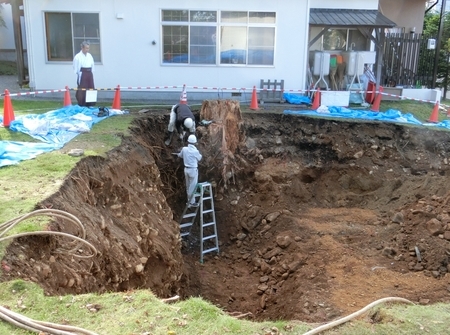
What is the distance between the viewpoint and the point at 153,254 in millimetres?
8016

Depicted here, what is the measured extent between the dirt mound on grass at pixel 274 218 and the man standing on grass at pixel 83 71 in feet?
8.01

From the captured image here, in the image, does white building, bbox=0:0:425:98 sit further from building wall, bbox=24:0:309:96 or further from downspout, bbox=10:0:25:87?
downspout, bbox=10:0:25:87

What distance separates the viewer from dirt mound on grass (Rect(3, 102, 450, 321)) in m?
6.72

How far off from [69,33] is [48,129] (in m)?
6.74

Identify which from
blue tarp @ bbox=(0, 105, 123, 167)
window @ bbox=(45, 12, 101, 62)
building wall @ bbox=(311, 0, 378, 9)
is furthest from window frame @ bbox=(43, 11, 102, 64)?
building wall @ bbox=(311, 0, 378, 9)

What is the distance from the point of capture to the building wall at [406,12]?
69.1 ft

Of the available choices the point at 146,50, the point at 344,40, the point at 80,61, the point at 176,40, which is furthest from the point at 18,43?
the point at 344,40

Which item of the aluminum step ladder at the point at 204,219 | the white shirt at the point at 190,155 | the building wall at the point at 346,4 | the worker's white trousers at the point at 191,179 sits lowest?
the aluminum step ladder at the point at 204,219

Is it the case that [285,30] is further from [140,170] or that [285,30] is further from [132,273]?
[132,273]

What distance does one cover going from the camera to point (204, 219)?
37.7 feet

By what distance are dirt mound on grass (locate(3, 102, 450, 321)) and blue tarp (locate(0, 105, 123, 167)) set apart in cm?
120

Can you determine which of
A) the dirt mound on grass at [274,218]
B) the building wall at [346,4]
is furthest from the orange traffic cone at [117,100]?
the building wall at [346,4]

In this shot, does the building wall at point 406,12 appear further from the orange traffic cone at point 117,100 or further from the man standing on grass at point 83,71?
the man standing on grass at point 83,71

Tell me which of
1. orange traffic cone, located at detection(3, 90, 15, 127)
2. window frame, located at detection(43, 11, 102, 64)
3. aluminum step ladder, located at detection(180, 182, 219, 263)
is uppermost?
window frame, located at detection(43, 11, 102, 64)
